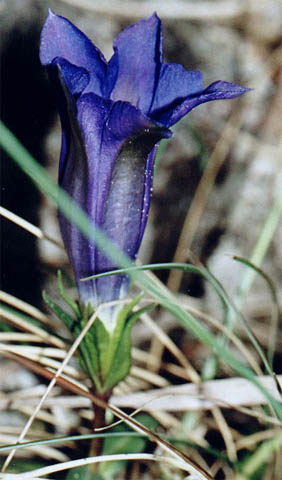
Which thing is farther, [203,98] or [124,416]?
[124,416]

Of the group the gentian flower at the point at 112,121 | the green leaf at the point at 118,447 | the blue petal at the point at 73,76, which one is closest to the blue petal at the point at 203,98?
the gentian flower at the point at 112,121

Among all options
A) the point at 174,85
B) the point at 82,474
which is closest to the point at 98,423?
the point at 82,474

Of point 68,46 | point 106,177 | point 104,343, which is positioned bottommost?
point 104,343

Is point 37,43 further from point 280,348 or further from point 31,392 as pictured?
point 280,348

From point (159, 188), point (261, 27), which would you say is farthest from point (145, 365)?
point (261, 27)

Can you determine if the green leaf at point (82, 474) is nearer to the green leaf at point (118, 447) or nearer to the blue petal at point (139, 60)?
the green leaf at point (118, 447)

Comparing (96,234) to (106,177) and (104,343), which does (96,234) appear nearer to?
(106,177)

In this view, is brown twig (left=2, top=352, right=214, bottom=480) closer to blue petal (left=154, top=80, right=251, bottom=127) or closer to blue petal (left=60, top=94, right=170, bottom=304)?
blue petal (left=60, top=94, right=170, bottom=304)

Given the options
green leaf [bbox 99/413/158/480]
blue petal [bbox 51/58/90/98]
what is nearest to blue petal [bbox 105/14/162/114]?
blue petal [bbox 51/58/90/98]
